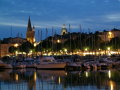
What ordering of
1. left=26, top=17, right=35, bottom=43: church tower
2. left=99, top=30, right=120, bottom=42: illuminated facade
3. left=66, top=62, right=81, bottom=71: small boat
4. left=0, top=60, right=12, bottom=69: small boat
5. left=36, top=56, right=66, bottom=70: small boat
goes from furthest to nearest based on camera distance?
1. left=26, top=17, right=35, bottom=43: church tower
2. left=99, top=30, right=120, bottom=42: illuminated facade
3. left=0, top=60, right=12, bottom=69: small boat
4. left=66, top=62, right=81, bottom=71: small boat
5. left=36, top=56, right=66, bottom=70: small boat

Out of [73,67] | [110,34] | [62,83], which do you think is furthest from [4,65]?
[110,34]

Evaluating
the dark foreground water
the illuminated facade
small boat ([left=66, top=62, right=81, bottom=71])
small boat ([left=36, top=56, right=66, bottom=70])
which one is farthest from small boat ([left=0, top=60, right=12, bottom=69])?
the illuminated facade

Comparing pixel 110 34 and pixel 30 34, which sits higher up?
pixel 30 34

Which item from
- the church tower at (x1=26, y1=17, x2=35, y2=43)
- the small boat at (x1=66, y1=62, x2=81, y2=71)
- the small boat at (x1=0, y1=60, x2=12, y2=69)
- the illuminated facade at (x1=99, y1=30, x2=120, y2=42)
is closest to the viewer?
the small boat at (x1=66, y1=62, x2=81, y2=71)

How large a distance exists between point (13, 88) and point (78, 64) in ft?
101

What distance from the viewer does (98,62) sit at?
6488 cm

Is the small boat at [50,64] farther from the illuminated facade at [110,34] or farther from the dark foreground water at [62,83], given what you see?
the illuminated facade at [110,34]

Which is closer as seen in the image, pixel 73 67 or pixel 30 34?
pixel 73 67

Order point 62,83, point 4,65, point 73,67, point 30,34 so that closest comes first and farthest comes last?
point 62,83, point 73,67, point 4,65, point 30,34

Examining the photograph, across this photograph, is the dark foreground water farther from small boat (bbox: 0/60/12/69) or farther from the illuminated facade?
the illuminated facade

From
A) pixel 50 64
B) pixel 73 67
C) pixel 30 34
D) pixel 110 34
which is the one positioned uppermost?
pixel 30 34

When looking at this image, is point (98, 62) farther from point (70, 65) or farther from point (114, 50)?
point (114, 50)

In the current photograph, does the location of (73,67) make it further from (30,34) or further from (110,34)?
(30,34)

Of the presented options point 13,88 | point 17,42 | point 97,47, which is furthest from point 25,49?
point 13,88
